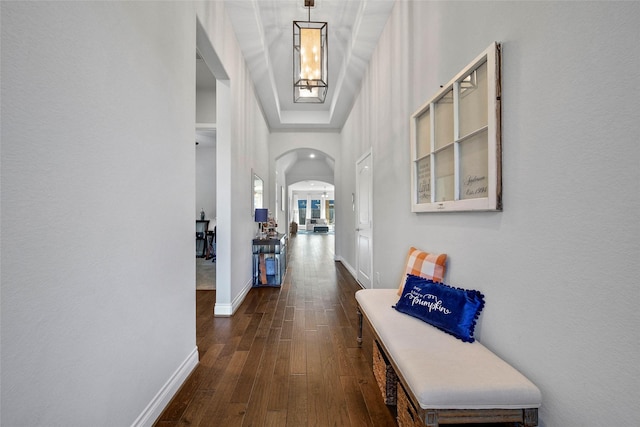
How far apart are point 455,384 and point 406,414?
16.5 inches

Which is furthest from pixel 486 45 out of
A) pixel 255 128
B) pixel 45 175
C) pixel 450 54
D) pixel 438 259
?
pixel 255 128

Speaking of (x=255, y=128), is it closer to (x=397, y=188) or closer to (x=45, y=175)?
(x=397, y=188)

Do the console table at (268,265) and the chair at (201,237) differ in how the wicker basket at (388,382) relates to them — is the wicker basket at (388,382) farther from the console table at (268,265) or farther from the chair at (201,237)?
the chair at (201,237)

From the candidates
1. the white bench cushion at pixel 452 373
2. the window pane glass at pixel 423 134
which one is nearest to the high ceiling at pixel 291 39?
the window pane glass at pixel 423 134

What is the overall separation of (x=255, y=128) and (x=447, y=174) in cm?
376

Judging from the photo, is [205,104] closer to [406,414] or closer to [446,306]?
[446,306]

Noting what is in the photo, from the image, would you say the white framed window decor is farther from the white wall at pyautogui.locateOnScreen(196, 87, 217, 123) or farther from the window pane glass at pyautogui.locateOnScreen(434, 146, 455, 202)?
the white wall at pyautogui.locateOnScreen(196, 87, 217, 123)

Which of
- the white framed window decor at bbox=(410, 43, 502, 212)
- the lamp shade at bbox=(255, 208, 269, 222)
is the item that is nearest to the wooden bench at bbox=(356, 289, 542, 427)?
the white framed window decor at bbox=(410, 43, 502, 212)

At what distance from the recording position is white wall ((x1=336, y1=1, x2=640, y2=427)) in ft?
2.90

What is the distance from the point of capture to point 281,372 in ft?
6.79

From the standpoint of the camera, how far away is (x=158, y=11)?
1603mm

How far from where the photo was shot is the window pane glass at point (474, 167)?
1.52m

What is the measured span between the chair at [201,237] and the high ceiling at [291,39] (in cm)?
347

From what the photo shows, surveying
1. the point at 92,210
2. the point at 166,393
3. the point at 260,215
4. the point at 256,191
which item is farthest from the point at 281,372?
the point at 256,191
